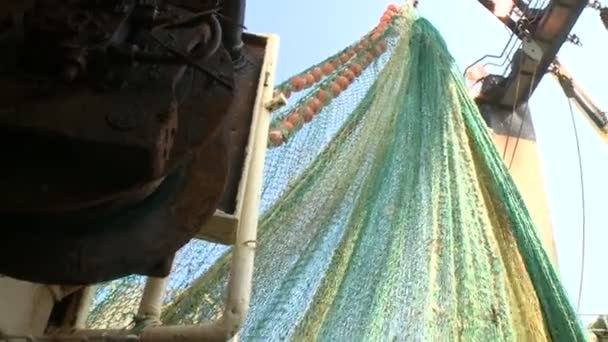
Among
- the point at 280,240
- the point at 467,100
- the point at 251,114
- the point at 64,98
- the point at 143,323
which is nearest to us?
the point at 64,98

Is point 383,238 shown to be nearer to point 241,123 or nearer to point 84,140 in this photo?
point 241,123

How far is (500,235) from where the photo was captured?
231 cm

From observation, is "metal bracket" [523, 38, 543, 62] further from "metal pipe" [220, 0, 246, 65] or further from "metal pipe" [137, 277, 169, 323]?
"metal pipe" [220, 0, 246, 65]

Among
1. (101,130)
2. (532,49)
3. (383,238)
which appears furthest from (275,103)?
(532,49)

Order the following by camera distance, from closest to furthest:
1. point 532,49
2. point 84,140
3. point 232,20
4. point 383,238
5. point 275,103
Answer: point 84,140, point 232,20, point 275,103, point 383,238, point 532,49

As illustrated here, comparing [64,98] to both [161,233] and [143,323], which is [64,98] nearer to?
[161,233]

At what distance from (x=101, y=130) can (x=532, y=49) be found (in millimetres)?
3790

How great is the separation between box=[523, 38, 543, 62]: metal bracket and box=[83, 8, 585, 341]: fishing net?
1483mm

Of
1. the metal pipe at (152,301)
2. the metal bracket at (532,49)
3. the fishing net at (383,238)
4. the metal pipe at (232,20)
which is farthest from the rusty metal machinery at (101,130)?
the metal bracket at (532,49)

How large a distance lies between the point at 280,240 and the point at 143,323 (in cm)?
55

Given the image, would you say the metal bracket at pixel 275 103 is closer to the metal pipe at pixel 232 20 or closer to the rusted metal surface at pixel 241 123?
the rusted metal surface at pixel 241 123

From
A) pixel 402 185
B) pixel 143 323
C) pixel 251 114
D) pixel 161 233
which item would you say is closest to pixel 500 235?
pixel 402 185

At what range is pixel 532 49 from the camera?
413 cm

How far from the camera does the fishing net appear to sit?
70.3 inches
